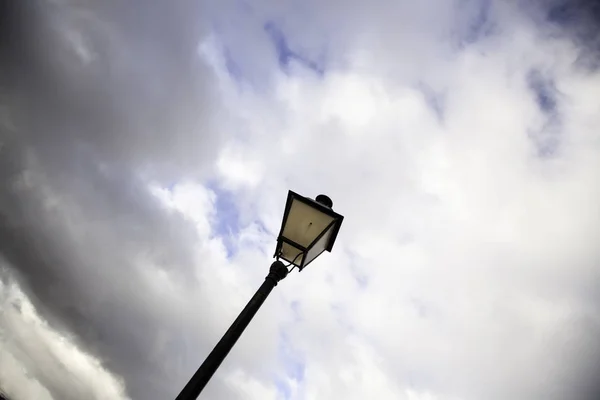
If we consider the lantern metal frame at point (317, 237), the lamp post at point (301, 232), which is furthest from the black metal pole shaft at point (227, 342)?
the lantern metal frame at point (317, 237)

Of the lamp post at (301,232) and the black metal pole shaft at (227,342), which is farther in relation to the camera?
the lamp post at (301,232)

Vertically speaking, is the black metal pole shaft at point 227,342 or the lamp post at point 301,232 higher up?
the lamp post at point 301,232

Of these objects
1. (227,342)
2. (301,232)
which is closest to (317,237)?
(301,232)

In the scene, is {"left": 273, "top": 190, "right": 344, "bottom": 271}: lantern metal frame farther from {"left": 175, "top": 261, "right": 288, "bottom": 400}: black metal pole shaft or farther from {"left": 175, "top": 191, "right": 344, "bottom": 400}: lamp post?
{"left": 175, "top": 261, "right": 288, "bottom": 400}: black metal pole shaft

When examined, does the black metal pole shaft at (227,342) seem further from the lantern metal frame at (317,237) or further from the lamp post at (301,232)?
the lantern metal frame at (317,237)

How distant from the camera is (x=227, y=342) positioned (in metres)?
3.24

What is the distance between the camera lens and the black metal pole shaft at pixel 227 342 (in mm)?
2908

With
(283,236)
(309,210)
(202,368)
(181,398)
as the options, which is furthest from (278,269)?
(181,398)

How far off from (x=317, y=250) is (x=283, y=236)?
57 centimetres

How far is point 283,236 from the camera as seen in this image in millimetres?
4355

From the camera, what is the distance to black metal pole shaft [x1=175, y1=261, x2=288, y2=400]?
9.54 feet

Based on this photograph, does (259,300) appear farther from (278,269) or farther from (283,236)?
(283,236)

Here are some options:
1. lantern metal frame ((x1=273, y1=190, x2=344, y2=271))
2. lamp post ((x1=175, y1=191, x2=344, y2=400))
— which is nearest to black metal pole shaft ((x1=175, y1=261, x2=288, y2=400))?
lamp post ((x1=175, y1=191, x2=344, y2=400))

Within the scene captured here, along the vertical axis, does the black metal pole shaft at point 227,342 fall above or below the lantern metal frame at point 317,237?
below
